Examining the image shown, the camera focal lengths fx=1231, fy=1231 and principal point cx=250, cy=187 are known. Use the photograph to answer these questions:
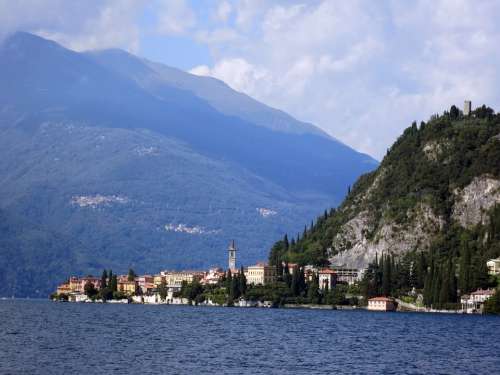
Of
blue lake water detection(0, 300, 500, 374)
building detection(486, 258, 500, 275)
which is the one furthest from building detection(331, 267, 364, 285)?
blue lake water detection(0, 300, 500, 374)

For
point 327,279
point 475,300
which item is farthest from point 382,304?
point 327,279

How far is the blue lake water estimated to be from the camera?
2790 inches

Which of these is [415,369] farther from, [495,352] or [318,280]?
[318,280]

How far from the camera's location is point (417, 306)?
163 metres

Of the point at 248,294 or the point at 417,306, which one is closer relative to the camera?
the point at 417,306

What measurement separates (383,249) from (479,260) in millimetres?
37295

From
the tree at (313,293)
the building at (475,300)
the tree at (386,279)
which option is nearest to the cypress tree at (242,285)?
the tree at (313,293)

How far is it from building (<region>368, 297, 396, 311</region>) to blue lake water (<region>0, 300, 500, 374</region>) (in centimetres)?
3649

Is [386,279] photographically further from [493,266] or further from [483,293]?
[483,293]

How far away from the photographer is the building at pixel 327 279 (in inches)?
7441

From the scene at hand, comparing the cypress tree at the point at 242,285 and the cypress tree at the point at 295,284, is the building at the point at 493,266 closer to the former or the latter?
the cypress tree at the point at 295,284

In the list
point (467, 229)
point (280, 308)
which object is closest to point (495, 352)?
point (280, 308)

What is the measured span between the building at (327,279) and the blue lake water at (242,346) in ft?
196

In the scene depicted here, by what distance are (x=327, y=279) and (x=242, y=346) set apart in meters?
105
